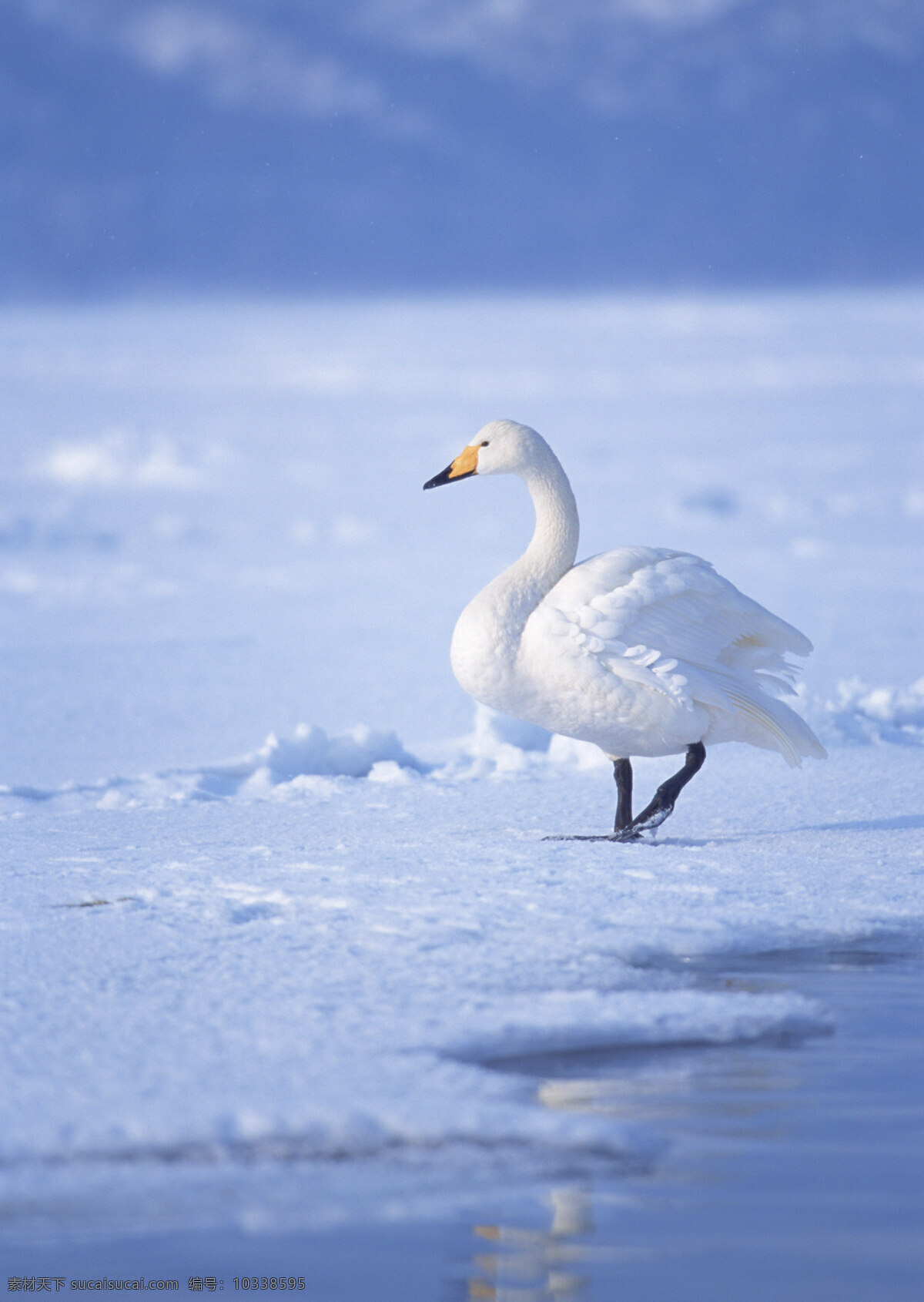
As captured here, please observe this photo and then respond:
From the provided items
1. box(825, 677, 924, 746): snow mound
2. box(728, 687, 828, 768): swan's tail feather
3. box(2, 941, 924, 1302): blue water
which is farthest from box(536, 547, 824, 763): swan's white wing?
box(825, 677, 924, 746): snow mound

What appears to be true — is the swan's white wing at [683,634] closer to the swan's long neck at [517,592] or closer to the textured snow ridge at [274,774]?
the swan's long neck at [517,592]

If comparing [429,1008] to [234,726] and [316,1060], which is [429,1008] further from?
[234,726]

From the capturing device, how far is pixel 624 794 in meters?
5.07

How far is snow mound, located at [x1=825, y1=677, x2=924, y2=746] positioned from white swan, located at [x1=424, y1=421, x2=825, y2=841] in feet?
7.96

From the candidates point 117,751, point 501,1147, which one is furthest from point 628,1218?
point 117,751

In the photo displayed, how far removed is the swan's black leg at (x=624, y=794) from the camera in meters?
5.01

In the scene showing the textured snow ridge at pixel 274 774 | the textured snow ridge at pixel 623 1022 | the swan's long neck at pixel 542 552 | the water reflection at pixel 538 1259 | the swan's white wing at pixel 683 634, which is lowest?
the water reflection at pixel 538 1259

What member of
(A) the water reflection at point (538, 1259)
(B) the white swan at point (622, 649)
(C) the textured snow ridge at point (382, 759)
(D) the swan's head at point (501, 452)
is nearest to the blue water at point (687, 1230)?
(A) the water reflection at point (538, 1259)

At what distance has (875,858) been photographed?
14.8 feet

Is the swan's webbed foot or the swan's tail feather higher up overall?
the swan's tail feather

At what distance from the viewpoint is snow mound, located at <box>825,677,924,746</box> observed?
7.43m

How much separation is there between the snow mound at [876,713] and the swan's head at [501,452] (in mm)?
3020

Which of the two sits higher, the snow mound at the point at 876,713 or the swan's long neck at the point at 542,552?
the swan's long neck at the point at 542,552

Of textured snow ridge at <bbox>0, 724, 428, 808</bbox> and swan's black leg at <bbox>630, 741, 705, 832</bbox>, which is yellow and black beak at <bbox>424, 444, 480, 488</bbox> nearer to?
swan's black leg at <bbox>630, 741, 705, 832</bbox>
